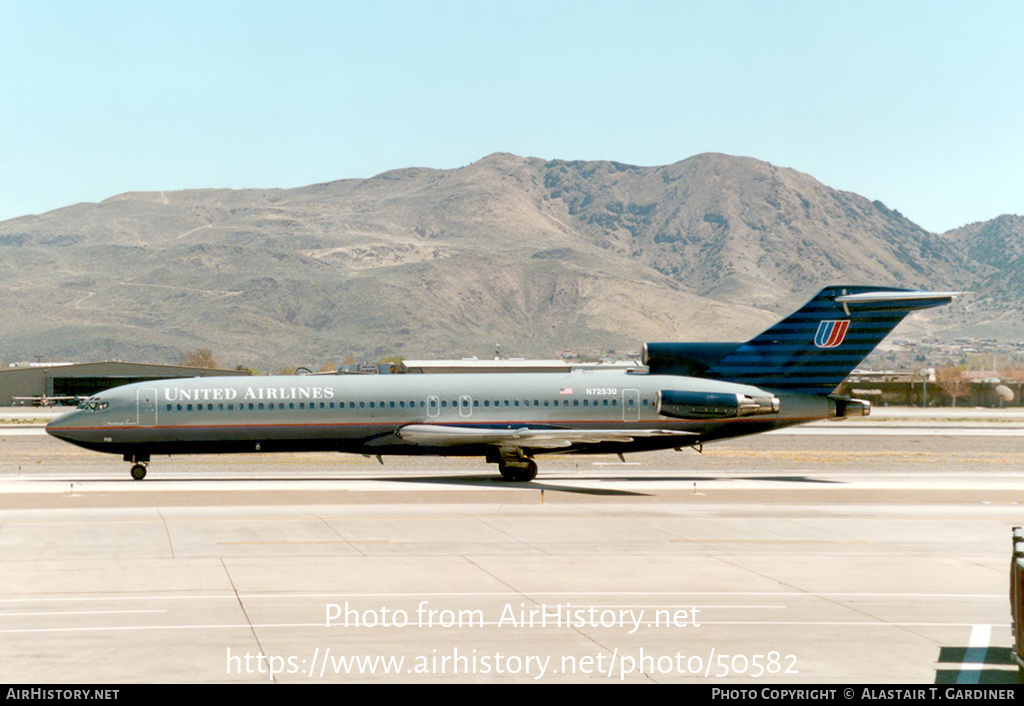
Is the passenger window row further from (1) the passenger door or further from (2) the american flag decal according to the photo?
(2) the american flag decal

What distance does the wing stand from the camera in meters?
37.3

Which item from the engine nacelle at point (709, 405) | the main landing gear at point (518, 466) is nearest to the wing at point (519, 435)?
the main landing gear at point (518, 466)

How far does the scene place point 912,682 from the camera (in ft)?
40.8

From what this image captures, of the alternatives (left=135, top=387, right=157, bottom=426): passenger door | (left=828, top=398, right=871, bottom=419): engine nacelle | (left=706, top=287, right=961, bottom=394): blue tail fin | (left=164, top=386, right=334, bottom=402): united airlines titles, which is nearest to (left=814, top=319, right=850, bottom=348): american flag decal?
(left=706, top=287, right=961, bottom=394): blue tail fin

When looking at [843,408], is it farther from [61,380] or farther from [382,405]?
[61,380]

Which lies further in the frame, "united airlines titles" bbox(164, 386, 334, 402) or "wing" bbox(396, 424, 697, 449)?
"united airlines titles" bbox(164, 386, 334, 402)

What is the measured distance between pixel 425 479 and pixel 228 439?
712 centimetres

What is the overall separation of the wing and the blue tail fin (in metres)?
4.17

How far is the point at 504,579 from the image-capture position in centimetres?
1906

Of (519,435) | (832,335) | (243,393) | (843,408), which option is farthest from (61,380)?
(843,408)

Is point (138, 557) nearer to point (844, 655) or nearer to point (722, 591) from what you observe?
point (722, 591)

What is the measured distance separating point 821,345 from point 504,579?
2528 cm

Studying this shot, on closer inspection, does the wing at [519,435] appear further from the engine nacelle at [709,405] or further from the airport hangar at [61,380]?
the airport hangar at [61,380]

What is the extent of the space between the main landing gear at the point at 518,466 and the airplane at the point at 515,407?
0.05 meters
